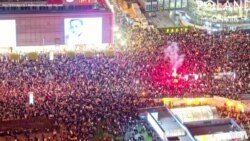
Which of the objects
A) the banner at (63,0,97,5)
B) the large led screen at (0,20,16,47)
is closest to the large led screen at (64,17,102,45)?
the banner at (63,0,97,5)

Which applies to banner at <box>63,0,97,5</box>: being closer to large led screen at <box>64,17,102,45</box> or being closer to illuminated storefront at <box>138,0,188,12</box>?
large led screen at <box>64,17,102,45</box>

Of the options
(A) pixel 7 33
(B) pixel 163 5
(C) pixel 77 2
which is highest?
(C) pixel 77 2

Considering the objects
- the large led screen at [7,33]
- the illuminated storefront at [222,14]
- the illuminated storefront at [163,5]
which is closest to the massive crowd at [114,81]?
the large led screen at [7,33]

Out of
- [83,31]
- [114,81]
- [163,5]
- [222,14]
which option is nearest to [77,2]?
[83,31]

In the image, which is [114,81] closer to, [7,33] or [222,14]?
[7,33]

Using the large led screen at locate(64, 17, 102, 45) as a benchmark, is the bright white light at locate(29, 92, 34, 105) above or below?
below

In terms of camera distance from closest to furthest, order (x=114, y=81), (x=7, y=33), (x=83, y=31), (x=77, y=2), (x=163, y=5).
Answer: (x=114, y=81) → (x=7, y=33) → (x=77, y=2) → (x=83, y=31) → (x=163, y=5)
